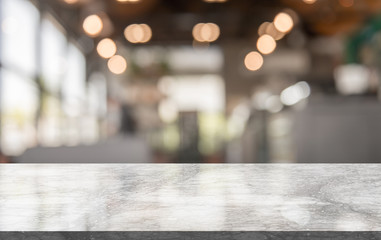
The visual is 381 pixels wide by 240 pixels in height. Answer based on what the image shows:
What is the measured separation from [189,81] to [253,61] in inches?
160

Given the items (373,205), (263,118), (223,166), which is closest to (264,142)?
(263,118)

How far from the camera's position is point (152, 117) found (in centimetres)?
1234

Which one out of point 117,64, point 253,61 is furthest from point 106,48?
point 253,61

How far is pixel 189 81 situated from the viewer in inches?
671

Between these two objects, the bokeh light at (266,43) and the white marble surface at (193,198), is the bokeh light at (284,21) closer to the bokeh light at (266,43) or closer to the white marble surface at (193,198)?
the bokeh light at (266,43)

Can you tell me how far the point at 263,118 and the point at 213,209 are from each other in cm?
484

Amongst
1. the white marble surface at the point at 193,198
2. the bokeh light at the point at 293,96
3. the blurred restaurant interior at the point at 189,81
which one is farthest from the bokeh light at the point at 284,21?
the white marble surface at the point at 193,198

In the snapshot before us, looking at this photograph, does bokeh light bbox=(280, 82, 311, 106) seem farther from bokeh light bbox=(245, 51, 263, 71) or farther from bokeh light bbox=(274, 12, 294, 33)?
bokeh light bbox=(245, 51, 263, 71)

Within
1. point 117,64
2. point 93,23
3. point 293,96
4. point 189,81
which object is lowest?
point 189,81

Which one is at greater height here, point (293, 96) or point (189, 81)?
point (293, 96)

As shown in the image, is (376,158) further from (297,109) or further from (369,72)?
(369,72)

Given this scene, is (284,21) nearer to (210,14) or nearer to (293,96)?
(293,96)

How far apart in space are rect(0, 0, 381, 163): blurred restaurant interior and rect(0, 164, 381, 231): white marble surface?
1.18m

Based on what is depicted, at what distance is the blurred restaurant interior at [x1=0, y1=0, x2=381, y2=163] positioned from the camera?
327 cm
